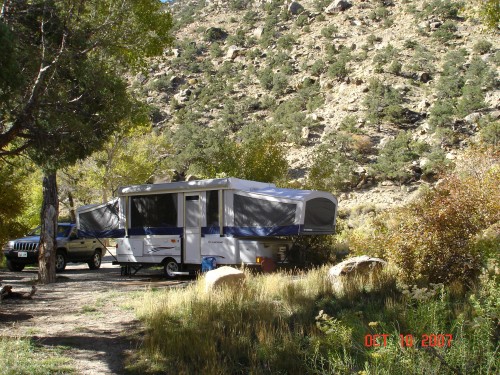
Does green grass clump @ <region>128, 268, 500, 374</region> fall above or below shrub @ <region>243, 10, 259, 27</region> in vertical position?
below

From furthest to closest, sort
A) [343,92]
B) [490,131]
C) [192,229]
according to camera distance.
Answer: [343,92] → [490,131] → [192,229]

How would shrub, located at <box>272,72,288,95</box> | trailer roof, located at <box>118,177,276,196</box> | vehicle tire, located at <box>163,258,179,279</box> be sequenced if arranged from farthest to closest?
shrub, located at <box>272,72,288,95</box>
vehicle tire, located at <box>163,258,179,279</box>
trailer roof, located at <box>118,177,276,196</box>

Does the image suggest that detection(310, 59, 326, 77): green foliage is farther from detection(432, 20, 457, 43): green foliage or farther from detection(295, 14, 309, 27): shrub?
detection(295, 14, 309, 27): shrub

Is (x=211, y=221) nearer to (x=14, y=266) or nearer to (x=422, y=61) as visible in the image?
(x=14, y=266)

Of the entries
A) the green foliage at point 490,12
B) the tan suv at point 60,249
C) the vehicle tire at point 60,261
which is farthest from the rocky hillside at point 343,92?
the green foliage at point 490,12

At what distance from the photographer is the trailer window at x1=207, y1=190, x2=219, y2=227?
14.5 metres

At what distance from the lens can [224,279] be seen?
10164mm

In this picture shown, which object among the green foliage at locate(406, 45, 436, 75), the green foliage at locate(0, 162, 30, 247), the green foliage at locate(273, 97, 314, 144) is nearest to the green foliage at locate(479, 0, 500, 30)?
the green foliage at locate(0, 162, 30, 247)

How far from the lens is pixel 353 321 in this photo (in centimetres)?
759

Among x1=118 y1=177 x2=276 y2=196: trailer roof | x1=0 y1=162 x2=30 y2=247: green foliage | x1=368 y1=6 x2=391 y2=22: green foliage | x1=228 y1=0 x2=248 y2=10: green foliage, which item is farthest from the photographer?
x1=228 y1=0 x2=248 y2=10: green foliage

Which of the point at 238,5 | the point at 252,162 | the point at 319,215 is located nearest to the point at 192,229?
the point at 319,215

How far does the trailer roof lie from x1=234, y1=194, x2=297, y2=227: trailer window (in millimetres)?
363

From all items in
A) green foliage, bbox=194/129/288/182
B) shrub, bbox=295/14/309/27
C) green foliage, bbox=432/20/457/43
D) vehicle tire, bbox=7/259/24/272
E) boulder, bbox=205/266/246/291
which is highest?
shrub, bbox=295/14/309/27

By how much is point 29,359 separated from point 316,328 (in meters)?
3.65
